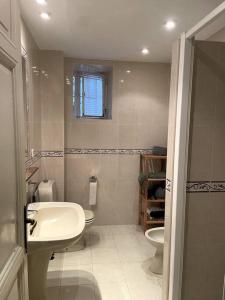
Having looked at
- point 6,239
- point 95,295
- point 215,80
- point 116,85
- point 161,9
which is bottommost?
point 95,295

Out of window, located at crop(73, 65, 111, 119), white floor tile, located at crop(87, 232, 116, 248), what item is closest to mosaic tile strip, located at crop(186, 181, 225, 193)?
white floor tile, located at crop(87, 232, 116, 248)

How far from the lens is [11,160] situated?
0.98 metres

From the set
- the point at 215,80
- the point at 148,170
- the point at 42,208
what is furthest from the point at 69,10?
the point at 148,170

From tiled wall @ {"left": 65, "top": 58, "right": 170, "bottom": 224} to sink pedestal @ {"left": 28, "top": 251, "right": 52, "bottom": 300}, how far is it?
5.36ft

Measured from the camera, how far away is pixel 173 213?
1.72 metres

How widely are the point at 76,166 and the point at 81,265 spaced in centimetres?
129

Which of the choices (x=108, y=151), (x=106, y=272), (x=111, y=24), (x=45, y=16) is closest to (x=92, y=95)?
(x=108, y=151)

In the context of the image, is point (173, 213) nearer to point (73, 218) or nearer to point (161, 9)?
point (73, 218)

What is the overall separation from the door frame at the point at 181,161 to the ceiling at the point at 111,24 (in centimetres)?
53

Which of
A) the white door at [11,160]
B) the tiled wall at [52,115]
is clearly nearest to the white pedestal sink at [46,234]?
the white door at [11,160]

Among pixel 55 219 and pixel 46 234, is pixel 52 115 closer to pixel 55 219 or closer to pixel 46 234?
pixel 55 219

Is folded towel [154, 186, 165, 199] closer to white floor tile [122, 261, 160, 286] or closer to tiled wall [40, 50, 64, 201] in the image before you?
white floor tile [122, 261, 160, 286]

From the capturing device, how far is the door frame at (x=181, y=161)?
1.57 meters

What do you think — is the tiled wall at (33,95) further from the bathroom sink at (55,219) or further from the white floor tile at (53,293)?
the white floor tile at (53,293)
